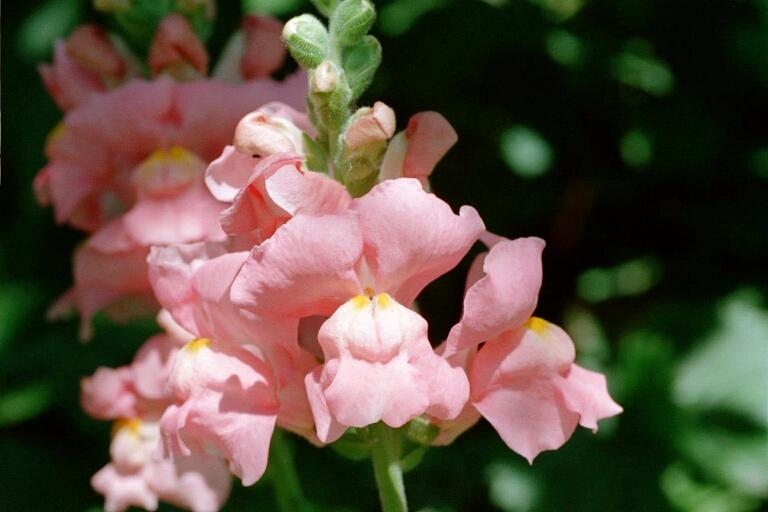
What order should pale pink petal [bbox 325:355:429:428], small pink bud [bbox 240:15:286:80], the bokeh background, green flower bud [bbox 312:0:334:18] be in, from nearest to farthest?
pale pink petal [bbox 325:355:429:428] → green flower bud [bbox 312:0:334:18] → small pink bud [bbox 240:15:286:80] → the bokeh background

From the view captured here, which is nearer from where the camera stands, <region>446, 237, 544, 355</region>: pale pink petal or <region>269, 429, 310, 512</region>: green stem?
<region>446, 237, 544, 355</region>: pale pink petal

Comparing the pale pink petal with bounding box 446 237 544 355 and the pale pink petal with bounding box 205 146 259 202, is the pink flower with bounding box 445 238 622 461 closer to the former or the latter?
the pale pink petal with bounding box 446 237 544 355

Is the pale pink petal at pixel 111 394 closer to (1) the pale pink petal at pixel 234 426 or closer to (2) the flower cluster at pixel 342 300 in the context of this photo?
(2) the flower cluster at pixel 342 300

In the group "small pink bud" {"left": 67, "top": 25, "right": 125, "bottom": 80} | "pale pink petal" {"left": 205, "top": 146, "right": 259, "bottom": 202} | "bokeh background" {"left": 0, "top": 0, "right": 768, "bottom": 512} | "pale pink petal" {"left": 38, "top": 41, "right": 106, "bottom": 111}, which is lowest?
"bokeh background" {"left": 0, "top": 0, "right": 768, "bottom": 512}

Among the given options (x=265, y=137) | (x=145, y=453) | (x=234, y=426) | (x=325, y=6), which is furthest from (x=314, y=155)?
(x=145, y=453)

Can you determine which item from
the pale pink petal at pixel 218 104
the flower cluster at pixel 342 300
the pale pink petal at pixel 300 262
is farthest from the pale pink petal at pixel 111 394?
the pale pink petal at pixel 300 262

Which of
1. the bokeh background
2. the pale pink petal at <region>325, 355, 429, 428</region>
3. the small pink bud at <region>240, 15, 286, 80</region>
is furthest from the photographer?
the bokeh background

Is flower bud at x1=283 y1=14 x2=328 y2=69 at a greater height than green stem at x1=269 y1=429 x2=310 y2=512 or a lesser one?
greater

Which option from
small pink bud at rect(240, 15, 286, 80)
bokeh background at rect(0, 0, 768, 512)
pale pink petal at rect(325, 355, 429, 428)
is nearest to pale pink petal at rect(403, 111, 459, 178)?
pale pink petal at rect(325, 355, 429, 428)

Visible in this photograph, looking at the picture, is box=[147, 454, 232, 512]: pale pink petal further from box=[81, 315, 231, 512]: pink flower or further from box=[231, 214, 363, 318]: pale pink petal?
box=[231, 214, 363, 318]: pale pink petal
